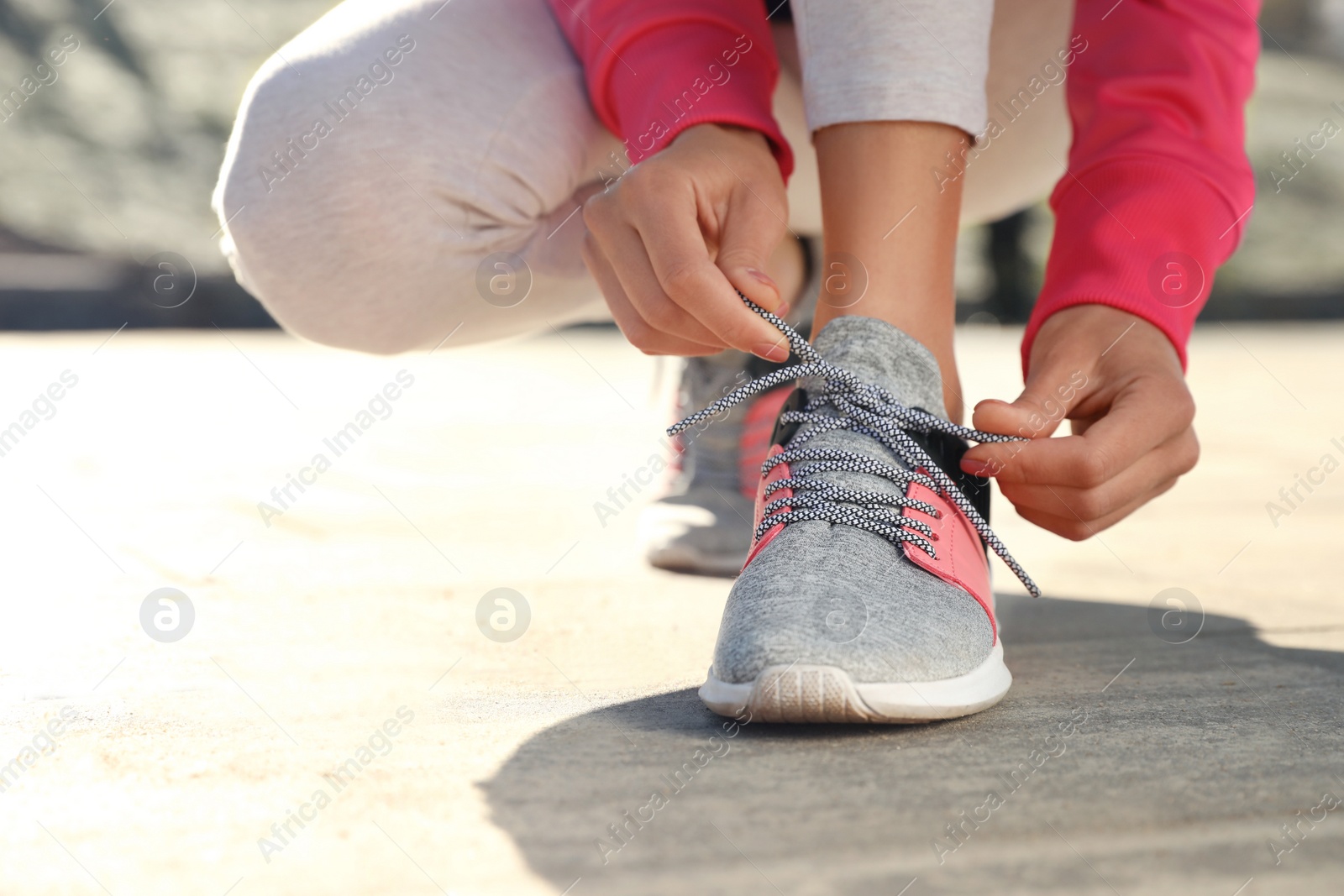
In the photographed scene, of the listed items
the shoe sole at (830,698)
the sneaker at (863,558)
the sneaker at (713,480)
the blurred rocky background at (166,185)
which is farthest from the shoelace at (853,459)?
the blurred rocky background at (166,185)

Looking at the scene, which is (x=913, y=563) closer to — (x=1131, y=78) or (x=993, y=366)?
(x=1131, y=78)

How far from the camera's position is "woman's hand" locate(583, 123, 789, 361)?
753 mm

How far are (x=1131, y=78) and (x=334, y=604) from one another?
858mm

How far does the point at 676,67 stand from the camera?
0.98 metres

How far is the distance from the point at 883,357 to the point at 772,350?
0.39ft

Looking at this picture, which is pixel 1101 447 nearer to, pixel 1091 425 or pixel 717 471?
pixel 1091 425

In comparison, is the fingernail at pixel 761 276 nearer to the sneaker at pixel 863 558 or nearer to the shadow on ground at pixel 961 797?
the sneaker at pixel 863 558

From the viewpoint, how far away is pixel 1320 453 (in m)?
1.94

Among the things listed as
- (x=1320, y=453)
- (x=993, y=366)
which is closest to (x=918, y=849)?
(x=1320, y=453)

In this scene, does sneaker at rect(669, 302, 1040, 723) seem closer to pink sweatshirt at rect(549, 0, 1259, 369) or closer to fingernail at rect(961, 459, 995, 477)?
fingernail at rect(961, 459, 995, 477)

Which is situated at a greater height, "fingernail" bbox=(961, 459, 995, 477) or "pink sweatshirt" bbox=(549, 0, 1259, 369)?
"pink sweatshirt" bbox=(549, 0, 1259, 369)

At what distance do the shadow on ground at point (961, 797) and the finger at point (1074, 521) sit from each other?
0.11 meters

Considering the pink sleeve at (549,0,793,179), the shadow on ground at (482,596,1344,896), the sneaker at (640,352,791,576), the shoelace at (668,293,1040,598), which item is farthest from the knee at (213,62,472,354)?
the shadow on ground at (482,596,1344,896)

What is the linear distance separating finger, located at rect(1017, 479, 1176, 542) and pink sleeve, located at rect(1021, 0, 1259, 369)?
0.47 ft
